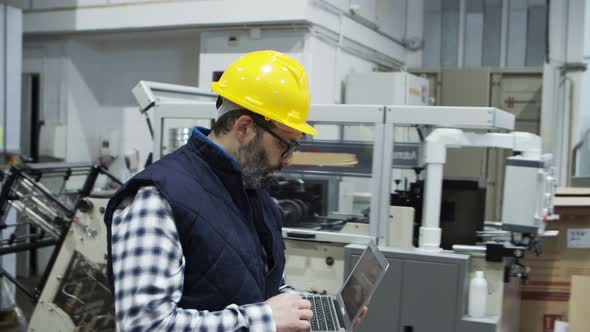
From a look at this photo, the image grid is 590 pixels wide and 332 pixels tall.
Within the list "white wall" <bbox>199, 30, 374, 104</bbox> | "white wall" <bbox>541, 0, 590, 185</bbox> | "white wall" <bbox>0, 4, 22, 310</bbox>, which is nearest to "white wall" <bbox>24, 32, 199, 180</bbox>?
"white wall" <bbox>199, 30, 374, 104</bbox>

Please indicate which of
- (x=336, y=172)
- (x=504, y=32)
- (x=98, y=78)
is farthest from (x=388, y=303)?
(x=504, y=32)

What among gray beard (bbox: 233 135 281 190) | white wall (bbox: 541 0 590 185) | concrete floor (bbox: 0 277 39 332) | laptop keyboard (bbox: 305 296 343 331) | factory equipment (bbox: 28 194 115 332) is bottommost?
concrete floor (bbox: 0 277 39 332)

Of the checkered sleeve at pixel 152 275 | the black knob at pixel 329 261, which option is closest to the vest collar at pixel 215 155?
the checkered sleeve at pixel 152 275

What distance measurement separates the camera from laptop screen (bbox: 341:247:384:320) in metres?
1.29

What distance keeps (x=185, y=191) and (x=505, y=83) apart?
5253mm

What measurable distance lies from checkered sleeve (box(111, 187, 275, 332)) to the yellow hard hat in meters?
0.27

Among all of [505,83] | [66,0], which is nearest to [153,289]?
[66,0]

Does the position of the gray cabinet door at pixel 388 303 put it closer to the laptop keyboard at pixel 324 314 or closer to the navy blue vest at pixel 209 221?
the laptop keyboard at pixel 324 314

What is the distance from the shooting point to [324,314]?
4.46 feet

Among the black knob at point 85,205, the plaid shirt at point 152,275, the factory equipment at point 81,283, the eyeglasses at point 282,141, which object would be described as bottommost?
the factory equipment at point 81,283

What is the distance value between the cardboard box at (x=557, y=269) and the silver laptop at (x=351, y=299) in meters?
1.70

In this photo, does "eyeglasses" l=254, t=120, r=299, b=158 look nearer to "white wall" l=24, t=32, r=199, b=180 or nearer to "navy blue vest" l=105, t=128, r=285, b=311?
"navy blue vest" l=105, t=128, r=285, b=311

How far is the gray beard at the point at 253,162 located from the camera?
119 cm

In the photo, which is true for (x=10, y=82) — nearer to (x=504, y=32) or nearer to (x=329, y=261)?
(x=329, y=261)
